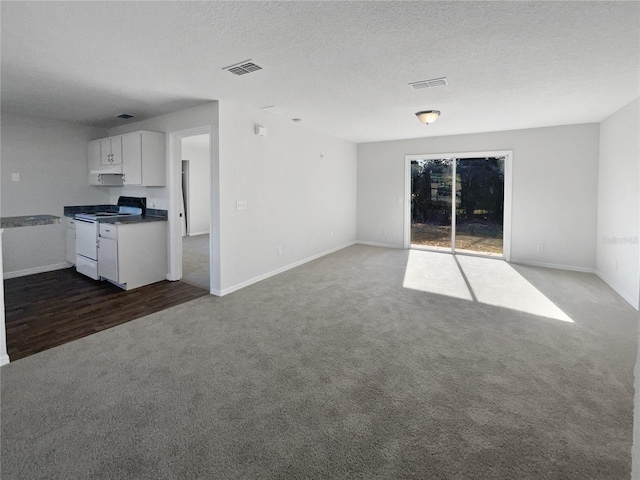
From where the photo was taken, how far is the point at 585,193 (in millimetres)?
5191

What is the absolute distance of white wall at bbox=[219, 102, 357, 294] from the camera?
4.10 metres

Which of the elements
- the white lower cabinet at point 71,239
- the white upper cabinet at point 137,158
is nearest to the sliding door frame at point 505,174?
the white upper cabinet at point 137,158

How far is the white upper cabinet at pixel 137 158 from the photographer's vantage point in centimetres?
441

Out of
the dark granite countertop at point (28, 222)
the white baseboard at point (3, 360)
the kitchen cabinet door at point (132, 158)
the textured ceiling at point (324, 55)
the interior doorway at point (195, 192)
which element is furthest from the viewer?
the interior doorway at point (195, 192)

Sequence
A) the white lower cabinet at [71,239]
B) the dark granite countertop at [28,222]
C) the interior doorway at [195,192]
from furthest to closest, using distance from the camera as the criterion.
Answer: the interior doorway at [195,192], the white lower cabinet at [71,239], the dark granite countertop at [28,222]

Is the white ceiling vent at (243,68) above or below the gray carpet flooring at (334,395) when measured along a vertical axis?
above

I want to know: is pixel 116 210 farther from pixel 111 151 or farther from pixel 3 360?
pixel 3 360

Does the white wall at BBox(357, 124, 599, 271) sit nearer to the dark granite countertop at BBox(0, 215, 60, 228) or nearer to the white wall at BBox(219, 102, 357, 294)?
the white wall at BBox(219, 102, 357, 294)

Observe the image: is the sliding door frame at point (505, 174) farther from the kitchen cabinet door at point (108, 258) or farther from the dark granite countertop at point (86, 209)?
the dark granite countertop at point (86, 209)

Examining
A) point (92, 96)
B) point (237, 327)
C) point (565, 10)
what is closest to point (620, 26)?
point (565, 10)

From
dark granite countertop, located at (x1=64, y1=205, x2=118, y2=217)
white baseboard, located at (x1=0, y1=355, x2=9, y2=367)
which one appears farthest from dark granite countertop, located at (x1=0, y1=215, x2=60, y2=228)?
dark granite countertop, located at (x1=64, y1=205, x2=118, y2=217)

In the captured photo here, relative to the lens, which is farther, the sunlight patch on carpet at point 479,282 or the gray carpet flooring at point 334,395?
the sunlight patch on carpet at point 479,282

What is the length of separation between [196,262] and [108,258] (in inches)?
64.9

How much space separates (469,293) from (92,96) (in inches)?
204
